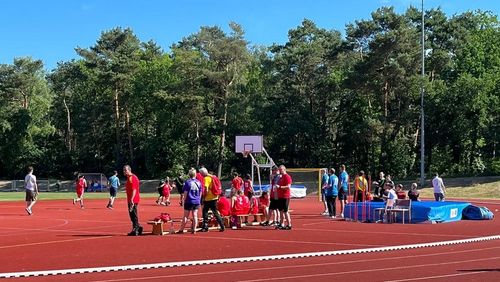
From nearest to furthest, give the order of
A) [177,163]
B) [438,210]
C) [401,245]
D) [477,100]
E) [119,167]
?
[401,245]
[438,210]
[477,100]
[177,163]
[119,167]

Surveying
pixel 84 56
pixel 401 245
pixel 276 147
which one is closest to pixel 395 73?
pixel 276 147

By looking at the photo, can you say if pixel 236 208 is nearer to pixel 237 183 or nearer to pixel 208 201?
pixel 208 201

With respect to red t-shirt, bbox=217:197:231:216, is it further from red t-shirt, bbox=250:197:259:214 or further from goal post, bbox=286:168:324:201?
goal post, bbox=286:168:324:201

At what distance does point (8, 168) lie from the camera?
258 ft

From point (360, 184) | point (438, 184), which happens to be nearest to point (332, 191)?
point (360, 184)

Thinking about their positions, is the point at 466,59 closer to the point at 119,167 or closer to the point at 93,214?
the point at 119,167

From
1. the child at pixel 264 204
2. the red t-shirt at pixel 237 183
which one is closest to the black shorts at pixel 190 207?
the child at pixel 264 204

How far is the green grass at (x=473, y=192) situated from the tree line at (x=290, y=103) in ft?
16.0

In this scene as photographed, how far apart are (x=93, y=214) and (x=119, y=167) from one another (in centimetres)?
4947

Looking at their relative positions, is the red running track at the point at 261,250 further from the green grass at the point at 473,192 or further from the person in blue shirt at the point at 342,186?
the green grass at the point at 473,192

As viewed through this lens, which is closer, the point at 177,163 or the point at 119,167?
the point at 177,163

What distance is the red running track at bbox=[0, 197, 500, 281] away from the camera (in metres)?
10.1

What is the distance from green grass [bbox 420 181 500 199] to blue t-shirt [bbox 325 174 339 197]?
26520 mm

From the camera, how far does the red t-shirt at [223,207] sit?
18.8 m
